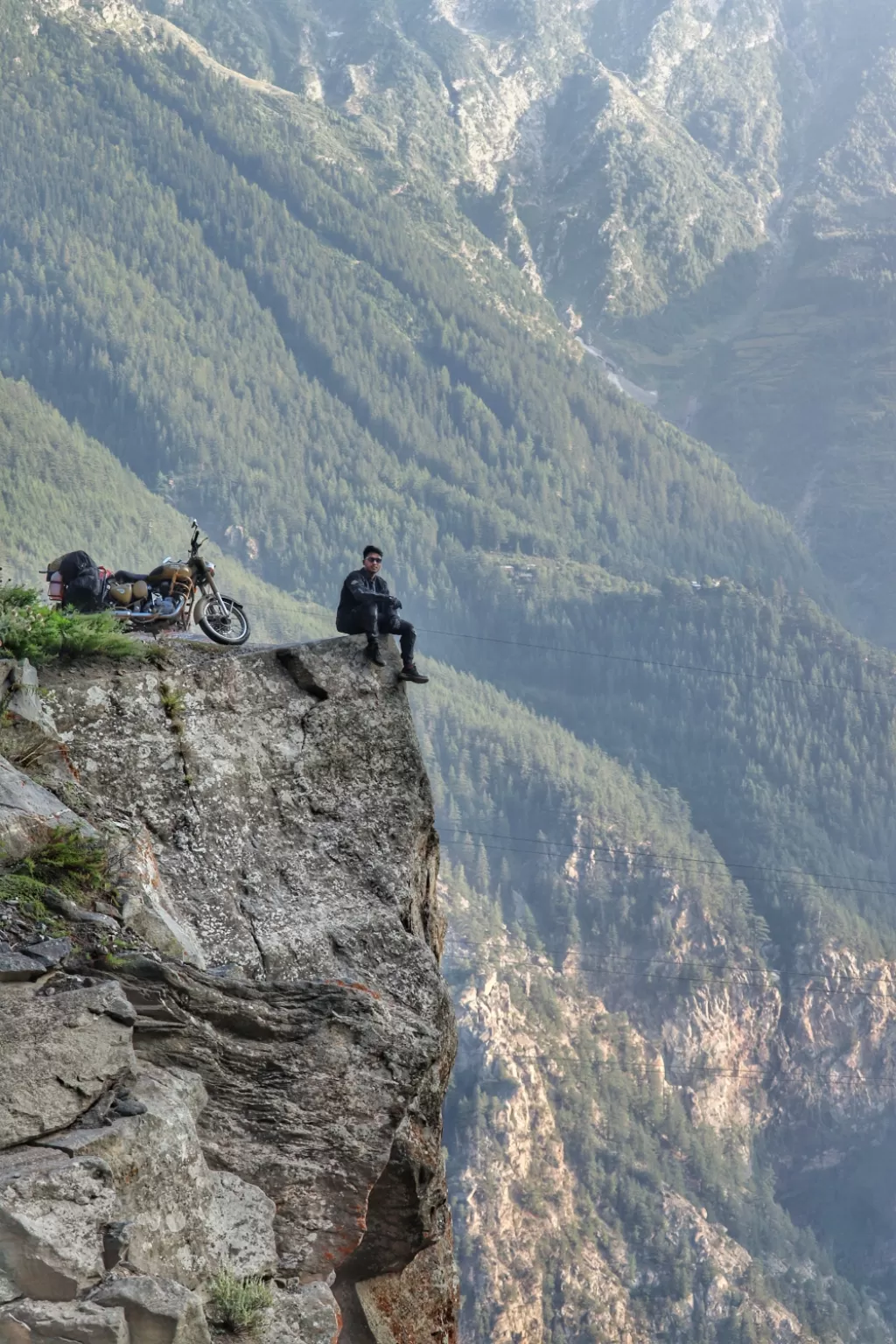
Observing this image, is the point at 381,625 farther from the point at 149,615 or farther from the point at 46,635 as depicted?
the point at 149,615

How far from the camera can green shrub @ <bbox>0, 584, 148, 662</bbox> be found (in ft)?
70.4

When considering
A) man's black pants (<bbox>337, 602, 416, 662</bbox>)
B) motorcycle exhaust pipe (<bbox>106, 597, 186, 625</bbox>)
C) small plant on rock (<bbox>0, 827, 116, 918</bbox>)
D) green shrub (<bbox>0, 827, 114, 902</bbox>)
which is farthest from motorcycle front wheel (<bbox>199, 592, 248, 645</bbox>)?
green shrub (<bbox>0, 827, 114, 902</bbox>)

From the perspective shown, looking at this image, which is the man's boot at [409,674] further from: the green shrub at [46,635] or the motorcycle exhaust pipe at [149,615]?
the motorcycle exhaust pipe at [149,615]

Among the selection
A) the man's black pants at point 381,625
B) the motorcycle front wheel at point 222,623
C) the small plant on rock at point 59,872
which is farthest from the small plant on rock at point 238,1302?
the motorcycle front wheel at point 222,623

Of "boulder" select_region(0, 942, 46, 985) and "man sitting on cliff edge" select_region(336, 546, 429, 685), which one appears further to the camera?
"man sitting on cliff edge" select_region(336, 546, 429, 685)

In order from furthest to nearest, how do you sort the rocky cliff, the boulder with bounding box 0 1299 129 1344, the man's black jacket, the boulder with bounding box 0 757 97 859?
the man's black jacket < the boulder with bounding box 0 757 97 859 < the rocky cliff < the boulder with bounding box 0 1299 129 1344

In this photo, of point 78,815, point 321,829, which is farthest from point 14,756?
point 321,829

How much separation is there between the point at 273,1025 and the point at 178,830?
12.5 feet

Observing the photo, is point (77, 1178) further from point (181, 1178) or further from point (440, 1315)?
point (440, 1315)

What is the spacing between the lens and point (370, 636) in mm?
24078

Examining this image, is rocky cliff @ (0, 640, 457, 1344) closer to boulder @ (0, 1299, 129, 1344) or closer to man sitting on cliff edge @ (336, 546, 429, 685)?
boulder @ (0, 1299, 129, 1344)

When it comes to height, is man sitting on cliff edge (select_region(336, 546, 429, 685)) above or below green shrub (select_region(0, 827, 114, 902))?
above

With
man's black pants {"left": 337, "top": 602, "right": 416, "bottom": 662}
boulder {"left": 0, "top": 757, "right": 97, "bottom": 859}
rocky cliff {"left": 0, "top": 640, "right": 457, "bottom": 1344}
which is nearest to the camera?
rocky cliff {"left": 0, "top": 640, "right": 457, "bottom": 1344}

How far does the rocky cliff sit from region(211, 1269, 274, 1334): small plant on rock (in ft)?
0.17
